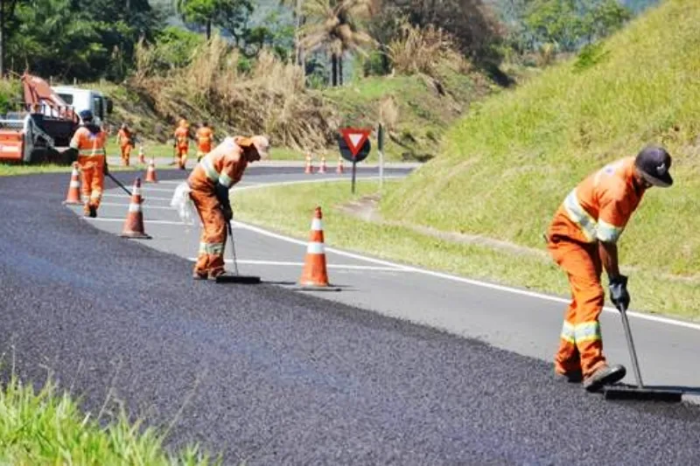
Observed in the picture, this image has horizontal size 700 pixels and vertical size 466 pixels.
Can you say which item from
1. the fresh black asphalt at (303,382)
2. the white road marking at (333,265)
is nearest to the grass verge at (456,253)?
the white road marking at (333,265)

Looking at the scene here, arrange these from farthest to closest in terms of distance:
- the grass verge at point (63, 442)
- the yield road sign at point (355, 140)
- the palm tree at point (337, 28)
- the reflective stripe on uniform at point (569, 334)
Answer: the palm tree at point (337, 28) → the yield road sign at point (355, 140) → the reflective stripe on uniform at point (569, 334) → the grass verge at point (63, 442)

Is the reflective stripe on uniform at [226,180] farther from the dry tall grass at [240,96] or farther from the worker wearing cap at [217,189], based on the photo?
the dry tall grass at [240,96]

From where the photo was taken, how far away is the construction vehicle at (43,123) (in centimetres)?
3925

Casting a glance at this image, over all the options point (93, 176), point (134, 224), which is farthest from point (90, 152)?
point (134, 224)

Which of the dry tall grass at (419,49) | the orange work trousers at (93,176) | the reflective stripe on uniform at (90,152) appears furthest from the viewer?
the dry tall grass at (419,49)

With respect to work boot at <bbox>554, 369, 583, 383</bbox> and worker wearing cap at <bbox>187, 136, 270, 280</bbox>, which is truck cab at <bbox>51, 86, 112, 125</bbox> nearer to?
worker wearing cap at <bbox>187, 136, 270, 280</bbox>

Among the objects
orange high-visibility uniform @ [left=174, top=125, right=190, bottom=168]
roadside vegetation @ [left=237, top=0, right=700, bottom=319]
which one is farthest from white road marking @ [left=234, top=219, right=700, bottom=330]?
orange high-visibility uniform @ [left=174, top=125, right=190, bottom=168]

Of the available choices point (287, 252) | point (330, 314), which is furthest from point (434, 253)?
point (330, 314)

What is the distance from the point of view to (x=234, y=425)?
721cm

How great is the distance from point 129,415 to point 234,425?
1.94ft

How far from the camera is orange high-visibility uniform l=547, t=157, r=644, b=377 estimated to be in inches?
340

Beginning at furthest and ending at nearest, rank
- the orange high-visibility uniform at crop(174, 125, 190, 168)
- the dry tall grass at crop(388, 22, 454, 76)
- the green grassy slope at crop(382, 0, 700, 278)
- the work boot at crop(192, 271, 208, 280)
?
the dry tall grass at crop(388, 22, 454, 76), the orange high-visibility uniform at crop(174, 125, 190, 168), the green grassy slope at crop(382, 0, 700, 278), the work boot at crop(192, 271, 208, 280)

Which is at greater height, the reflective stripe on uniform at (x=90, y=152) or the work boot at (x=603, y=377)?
the reflective stripe on uniform at (x=90, y=152)

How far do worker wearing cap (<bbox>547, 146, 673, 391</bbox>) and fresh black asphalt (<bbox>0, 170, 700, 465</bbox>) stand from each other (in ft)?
0.74
